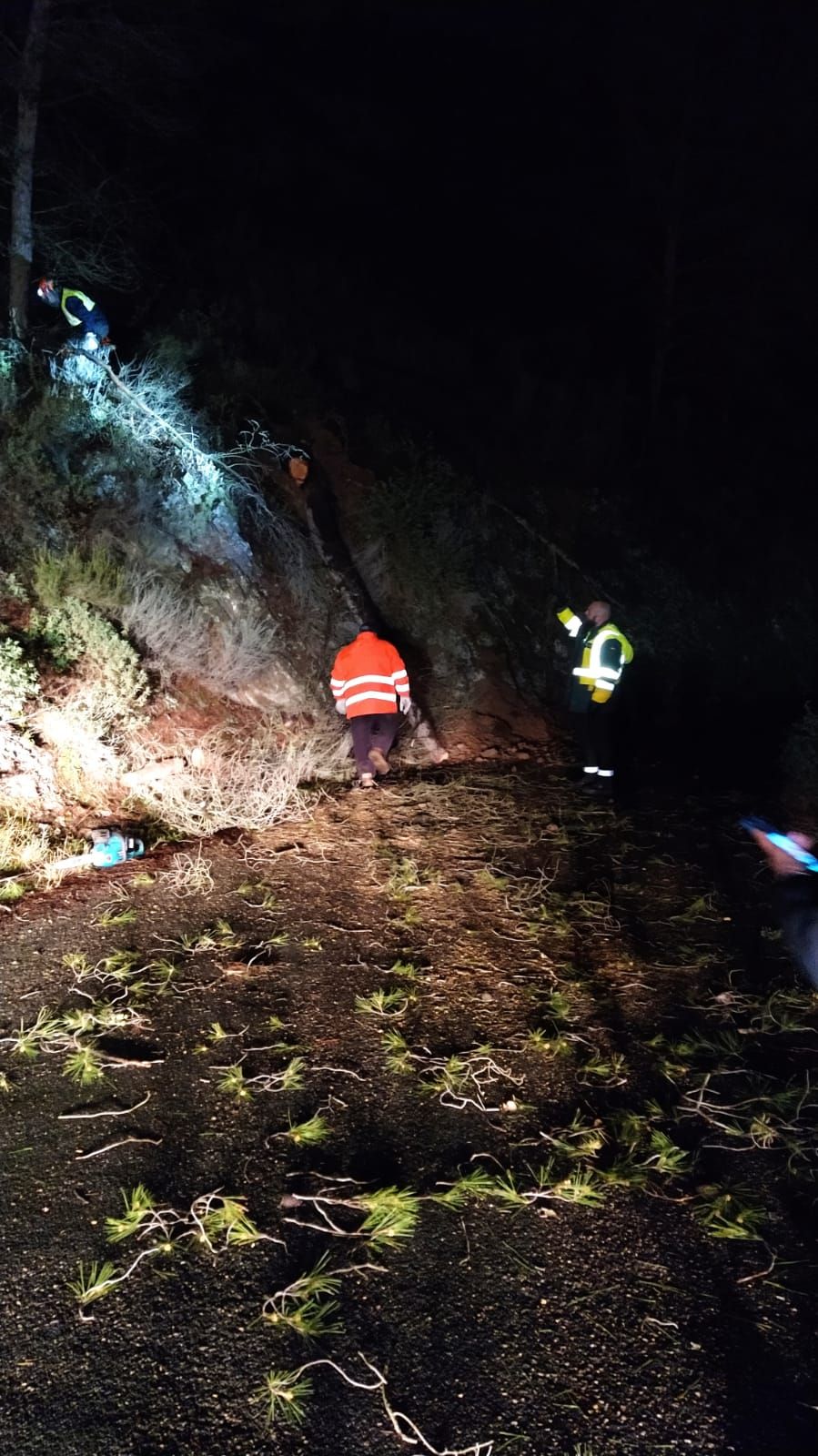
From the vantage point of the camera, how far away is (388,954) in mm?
4398

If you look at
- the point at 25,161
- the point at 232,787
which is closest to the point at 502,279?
the point at 25,161

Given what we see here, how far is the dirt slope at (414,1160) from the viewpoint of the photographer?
2.30 metres

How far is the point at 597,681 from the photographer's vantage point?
22.5 ft

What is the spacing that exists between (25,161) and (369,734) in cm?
656

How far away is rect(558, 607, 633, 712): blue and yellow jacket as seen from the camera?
22.2 ft

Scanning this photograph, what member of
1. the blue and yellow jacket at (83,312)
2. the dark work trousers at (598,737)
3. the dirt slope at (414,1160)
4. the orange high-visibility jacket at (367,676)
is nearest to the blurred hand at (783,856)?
the dirt slope at (414,1160)

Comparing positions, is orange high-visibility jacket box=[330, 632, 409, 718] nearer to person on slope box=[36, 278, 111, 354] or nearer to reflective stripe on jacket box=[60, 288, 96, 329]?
person on slope box=[36, 278, 111, 354]

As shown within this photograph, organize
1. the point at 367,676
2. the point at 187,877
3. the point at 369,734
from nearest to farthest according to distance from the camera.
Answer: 1. the point at 187,877
2. the point at 367,676
3. the point at 369,734

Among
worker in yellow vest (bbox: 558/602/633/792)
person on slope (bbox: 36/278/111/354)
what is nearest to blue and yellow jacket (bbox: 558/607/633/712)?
worker in yellow vest (bbox: 558/602/633/792)

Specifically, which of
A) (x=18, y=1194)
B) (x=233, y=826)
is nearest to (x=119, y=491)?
(x=233, y=826)

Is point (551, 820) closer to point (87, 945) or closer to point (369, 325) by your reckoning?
point (87, 945)

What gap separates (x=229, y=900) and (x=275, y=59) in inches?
651

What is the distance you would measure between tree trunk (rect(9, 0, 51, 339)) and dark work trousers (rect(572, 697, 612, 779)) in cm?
662

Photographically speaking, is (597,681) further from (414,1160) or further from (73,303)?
(73,303)
